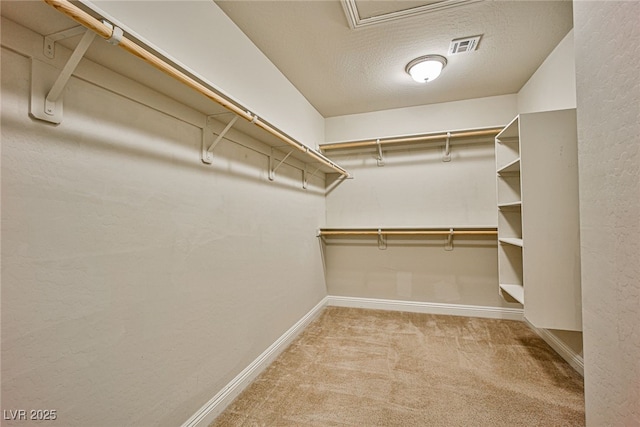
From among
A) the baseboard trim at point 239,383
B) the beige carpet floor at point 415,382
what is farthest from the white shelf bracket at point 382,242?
the baseboard trim at point 239,383

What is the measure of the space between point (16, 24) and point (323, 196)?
2.83 m

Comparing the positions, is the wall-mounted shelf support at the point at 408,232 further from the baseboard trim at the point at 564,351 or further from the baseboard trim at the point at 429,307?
the baseboard trim at the point at 564,351

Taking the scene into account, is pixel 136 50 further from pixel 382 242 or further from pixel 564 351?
pixel 564 351

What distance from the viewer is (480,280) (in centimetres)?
297

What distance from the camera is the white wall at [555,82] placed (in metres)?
1.93

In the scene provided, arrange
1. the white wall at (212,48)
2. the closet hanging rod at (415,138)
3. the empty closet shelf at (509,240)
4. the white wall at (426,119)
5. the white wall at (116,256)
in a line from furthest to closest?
the white wall at (426,119)
the closet hanging rod at (415,138)
the empty closet shelf at (509,240)
the white wall at (212,48)
the white wall at (116,256)

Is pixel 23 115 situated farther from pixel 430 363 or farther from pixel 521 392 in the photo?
pixel 521 392

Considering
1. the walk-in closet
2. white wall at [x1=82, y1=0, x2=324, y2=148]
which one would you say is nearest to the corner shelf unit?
the walk-in closet

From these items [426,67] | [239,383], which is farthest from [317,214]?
[239,383]

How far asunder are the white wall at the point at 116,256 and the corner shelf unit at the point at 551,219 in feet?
6.00

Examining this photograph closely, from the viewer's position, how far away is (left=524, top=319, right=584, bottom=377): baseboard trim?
6.17 feet

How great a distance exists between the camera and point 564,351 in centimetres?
206

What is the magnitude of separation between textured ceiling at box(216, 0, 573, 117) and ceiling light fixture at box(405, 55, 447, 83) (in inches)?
2.1

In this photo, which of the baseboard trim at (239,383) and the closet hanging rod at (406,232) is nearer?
the baseboard trim at (239,383)
